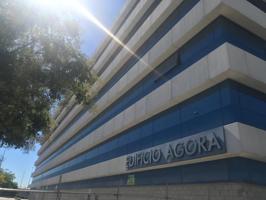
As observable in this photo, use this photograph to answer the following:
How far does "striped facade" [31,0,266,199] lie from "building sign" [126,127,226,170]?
2.0 inches

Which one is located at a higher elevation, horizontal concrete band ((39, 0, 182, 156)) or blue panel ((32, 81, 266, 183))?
horizontal concrete band ((39, 0, 182, 156))

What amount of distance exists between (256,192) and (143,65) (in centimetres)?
1228

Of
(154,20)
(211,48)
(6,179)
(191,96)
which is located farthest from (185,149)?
(6,179)

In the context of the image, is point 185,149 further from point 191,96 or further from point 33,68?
point 33,68

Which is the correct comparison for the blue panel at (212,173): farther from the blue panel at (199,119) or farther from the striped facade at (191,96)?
the blue panel at (199,119)

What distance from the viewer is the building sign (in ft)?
37.3

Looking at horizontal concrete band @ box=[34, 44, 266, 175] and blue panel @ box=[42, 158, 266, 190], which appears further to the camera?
horizontal concrete band @ box=[34, 44, 266, 175]

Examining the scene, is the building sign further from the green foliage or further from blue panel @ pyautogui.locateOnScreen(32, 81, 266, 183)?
the green foliage

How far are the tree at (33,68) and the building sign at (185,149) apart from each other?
5709 millimetres

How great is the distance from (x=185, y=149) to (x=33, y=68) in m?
8.61

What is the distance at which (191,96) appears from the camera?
14344mm

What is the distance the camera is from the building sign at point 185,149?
1137 centimetres

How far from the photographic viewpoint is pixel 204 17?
13.9 meters

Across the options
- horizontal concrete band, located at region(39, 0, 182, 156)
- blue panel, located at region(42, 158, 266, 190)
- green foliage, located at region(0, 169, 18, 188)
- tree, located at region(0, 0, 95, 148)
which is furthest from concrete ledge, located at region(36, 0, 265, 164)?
green foliage, located at region(0, 169, 18, 188)
